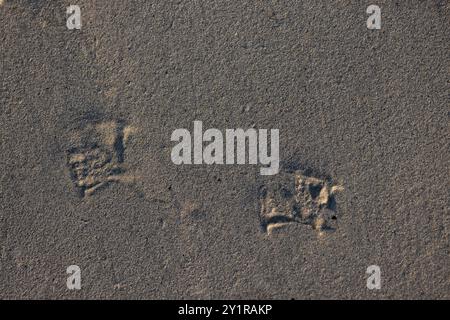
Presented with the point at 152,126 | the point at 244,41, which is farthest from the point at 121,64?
the point at 244,41

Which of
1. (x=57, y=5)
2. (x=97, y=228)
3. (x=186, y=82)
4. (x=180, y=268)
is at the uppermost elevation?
(x=57, y=5)

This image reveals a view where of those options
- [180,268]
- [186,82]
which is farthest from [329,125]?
[180,268]

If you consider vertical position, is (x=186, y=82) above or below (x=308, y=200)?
above

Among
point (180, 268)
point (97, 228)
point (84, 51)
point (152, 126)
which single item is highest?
point (84, 51)

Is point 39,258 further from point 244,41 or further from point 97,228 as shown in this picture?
point 244,41

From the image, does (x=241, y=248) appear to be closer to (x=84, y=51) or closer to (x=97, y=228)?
(x=97, y=228)

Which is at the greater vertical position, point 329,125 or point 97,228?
point 329,125
